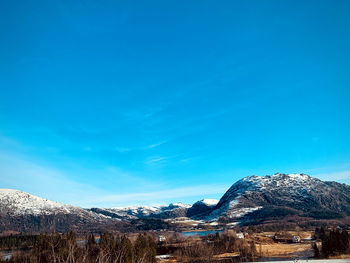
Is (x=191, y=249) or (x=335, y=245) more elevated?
(x=335, y=245)

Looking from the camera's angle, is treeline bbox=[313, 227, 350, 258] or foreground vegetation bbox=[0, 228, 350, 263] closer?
foreground vegetation bbox=[0, 228, 350, 263]

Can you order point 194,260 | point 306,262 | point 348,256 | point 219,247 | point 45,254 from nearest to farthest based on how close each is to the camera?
1. point 306,262
2. point 348,256
3. point 45,254
4. point 194,260
5. point 219,247

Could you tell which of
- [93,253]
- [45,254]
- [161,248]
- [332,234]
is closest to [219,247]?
[161,248]

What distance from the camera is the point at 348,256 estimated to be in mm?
97688

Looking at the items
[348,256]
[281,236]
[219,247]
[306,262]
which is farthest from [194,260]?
[281,236]

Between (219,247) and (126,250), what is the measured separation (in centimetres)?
6951

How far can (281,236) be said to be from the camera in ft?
654

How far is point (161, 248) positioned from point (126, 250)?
64.6 meters

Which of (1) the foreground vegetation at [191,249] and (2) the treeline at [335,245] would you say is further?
(2) the treeline at [335,245]

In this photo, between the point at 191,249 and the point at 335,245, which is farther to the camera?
the point at 191,249

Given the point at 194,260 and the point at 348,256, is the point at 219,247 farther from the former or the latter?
the point at 348,256

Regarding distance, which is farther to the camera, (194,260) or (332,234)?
(194,260)

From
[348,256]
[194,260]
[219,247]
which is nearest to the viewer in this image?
[348,256]

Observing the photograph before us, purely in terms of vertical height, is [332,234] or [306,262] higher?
[332,234]
